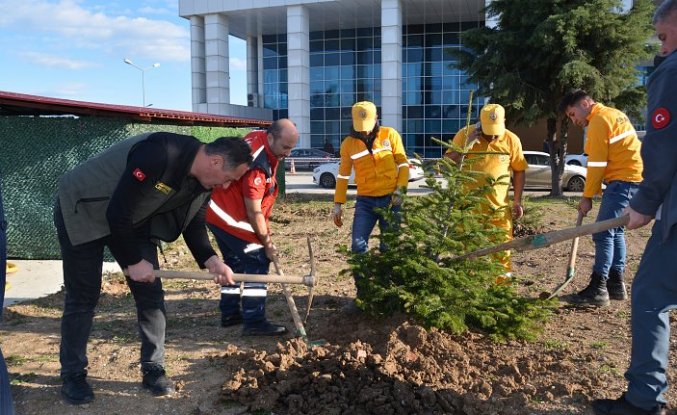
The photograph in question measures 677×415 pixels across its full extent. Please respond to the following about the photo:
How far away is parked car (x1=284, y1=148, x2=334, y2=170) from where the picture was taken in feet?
102

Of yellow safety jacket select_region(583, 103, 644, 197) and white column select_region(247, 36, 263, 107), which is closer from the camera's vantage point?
yellow safety jacket select_region(583, 103, 644, 197)

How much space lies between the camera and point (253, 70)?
40125mm

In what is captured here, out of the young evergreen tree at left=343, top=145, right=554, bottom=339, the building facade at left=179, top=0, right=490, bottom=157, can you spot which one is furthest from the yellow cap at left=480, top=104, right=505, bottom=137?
the building facade at left=179, top=0, right=490, bottom=157

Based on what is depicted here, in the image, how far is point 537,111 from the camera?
1498cm

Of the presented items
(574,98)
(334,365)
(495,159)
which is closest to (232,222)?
(334,365)

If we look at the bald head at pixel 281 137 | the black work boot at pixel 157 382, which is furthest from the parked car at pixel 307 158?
the black work boot at pixel 157 382

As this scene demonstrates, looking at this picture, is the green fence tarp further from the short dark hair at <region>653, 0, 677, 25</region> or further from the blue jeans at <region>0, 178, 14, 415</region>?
the short dark hair at <region>653, 0, 677, 25</region>

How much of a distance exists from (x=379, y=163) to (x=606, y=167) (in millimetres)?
2036

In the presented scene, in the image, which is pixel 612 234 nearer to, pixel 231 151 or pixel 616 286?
pixel 616 286

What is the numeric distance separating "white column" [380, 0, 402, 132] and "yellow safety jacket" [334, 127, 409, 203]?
2744 centimetres

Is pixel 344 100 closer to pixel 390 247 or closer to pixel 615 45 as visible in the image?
pixel 615 45

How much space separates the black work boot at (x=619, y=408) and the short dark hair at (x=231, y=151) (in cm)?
242

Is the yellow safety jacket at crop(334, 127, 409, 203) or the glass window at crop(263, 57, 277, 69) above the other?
the glass window at crop(263, 57, 277, 69)

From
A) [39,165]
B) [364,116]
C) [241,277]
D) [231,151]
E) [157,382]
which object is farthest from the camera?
[39,165]
